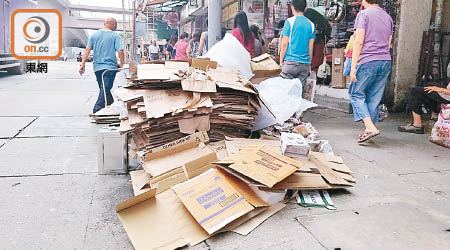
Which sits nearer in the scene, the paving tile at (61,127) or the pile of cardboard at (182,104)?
the pile of cardboard at (182,104)

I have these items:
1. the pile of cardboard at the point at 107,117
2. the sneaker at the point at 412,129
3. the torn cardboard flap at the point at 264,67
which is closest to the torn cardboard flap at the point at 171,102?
the torn cardboard flap at the point at 264,67

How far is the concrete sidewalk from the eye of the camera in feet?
7.00

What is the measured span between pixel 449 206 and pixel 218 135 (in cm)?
199

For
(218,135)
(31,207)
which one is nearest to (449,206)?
(218,135)

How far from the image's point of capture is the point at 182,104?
325 cm

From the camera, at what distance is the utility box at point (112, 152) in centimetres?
330

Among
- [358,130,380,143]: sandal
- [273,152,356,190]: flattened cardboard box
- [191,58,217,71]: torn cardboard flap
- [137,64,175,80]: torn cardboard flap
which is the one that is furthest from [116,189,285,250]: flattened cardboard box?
[358,130,380,143]: sandal

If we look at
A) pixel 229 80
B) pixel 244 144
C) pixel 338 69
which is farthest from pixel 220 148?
pixel 338 69

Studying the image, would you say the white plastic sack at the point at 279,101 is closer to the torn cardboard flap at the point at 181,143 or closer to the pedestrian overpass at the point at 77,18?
the torn cardboard flap at the point at 181,143

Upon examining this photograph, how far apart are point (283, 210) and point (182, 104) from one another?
1.33m

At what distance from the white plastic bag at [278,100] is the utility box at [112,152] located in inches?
55.0

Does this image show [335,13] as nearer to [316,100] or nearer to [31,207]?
[316,100]

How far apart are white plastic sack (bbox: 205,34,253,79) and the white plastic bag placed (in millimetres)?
364

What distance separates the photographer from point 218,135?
11.8ft
